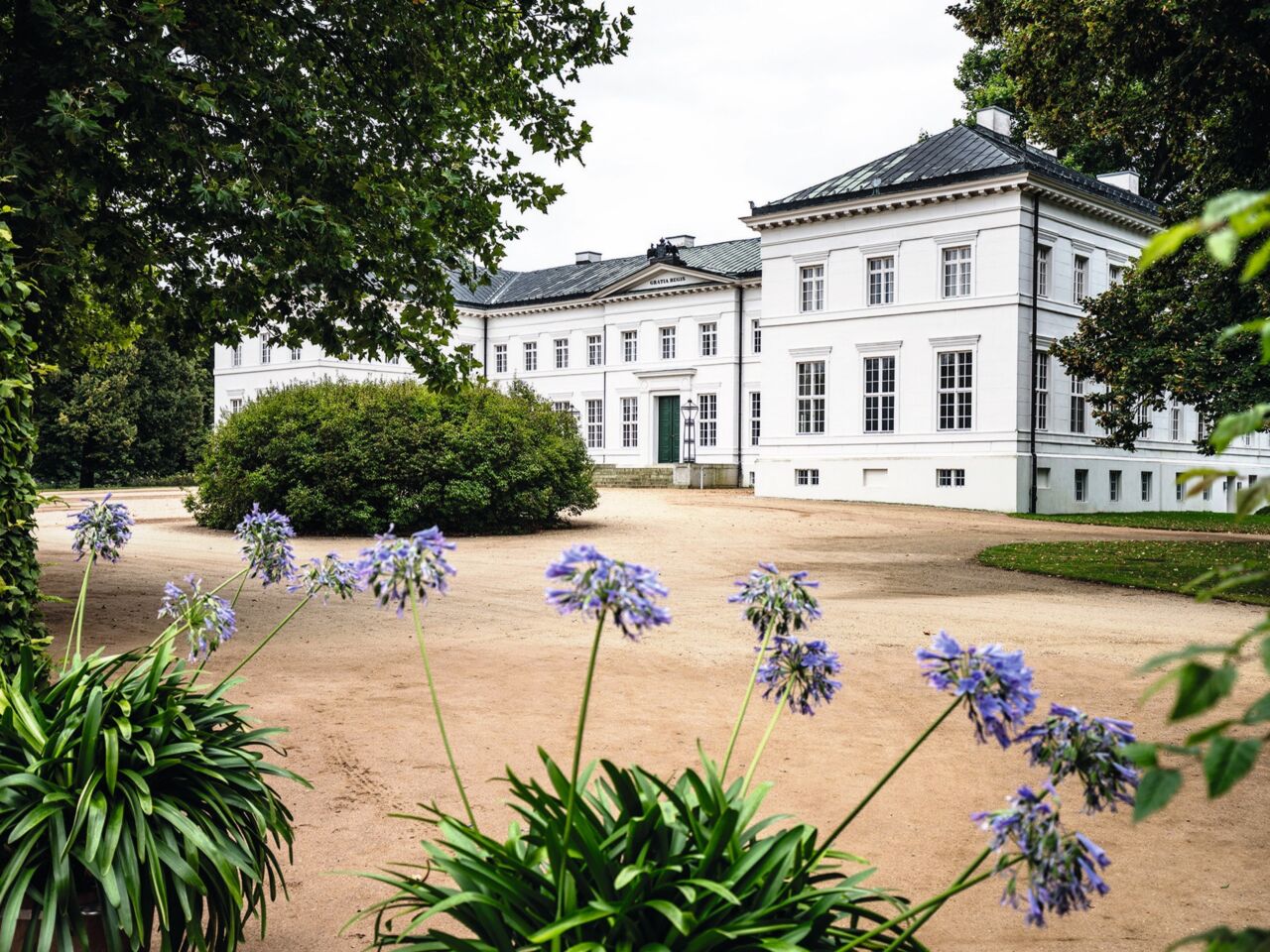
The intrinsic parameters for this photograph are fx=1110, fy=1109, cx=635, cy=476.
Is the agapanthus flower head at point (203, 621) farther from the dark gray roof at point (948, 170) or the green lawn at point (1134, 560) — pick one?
the dark gray roof at point (948, 170)

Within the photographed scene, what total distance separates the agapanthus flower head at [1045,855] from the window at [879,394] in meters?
33.7

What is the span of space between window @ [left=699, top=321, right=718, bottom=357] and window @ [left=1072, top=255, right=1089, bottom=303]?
54.0ft

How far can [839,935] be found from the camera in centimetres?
251

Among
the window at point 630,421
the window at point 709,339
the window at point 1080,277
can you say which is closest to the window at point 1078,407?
the window at point 1080,277

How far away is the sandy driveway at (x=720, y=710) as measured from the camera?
4402 mm

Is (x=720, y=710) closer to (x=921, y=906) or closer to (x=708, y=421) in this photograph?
(x=921, y=906)

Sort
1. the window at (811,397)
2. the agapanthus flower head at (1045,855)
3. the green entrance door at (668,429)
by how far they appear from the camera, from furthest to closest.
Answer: the green entrance door at (668,429) → the window at (811,397) → the agapanthus flower head at (1045,855)

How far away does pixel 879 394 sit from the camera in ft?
116

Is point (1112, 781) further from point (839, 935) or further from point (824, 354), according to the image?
point (824, 354)

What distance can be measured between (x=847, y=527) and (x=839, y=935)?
21408 mm

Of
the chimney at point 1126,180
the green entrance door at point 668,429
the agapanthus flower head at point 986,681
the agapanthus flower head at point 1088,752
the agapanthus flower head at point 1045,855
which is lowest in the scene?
the agapanthus flower head at point 1045,855

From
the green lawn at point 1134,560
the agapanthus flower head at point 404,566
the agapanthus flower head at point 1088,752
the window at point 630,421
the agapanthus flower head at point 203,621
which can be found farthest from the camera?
the window at point 630,421

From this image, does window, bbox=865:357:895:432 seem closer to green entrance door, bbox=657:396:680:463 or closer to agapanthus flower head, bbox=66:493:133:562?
green entrance door, bbox=657:396:680:463

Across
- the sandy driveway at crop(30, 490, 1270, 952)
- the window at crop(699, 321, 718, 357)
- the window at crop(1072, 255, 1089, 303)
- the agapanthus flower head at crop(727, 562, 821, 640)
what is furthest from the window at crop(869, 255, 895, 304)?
the agapanthus flower head at crop(727, 562, 821, 640)
